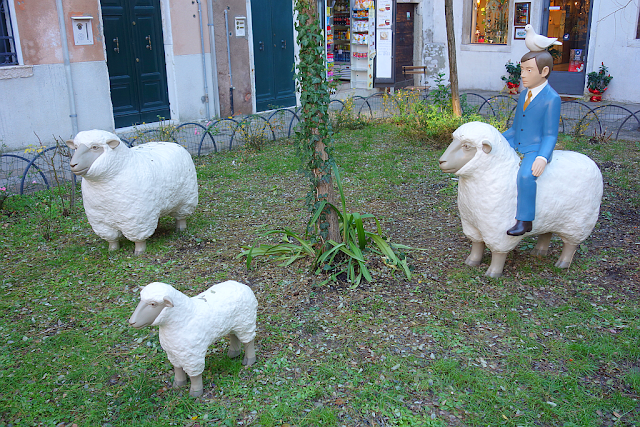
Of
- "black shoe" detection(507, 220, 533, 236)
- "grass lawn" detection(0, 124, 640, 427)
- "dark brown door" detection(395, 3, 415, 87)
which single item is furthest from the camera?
"dark brown door" detection(395, 3, 415, 87)

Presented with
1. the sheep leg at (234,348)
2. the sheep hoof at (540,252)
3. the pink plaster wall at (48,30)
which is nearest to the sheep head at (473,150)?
the sheep hoof at (540,252)

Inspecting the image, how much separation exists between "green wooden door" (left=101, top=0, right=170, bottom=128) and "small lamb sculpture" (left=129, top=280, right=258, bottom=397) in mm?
7761

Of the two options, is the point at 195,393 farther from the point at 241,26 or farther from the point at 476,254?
the point at 241,26

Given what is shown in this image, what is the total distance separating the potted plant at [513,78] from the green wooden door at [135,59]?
866 centimetres

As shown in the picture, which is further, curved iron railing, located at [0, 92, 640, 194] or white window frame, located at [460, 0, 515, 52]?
white window frame, located at [460, 0, 515, 52]

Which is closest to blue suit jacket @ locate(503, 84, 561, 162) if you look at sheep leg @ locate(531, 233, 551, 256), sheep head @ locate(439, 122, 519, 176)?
sheep head @ locate(439, 122, 519, 176)

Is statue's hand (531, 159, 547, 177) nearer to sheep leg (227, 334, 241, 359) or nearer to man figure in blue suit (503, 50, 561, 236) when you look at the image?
man figure in blue suit (503, 50, 561, 236)

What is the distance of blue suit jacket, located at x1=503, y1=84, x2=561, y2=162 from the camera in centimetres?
417

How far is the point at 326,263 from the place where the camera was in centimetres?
471

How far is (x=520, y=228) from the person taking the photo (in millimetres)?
4180

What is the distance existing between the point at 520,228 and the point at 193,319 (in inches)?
103

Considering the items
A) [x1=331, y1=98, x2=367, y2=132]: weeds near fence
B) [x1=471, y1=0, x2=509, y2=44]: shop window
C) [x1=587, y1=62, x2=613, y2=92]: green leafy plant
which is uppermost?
[x1=471, y1=0, x2=509, y2=44]: shop window

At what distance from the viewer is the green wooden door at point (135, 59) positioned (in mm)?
9898

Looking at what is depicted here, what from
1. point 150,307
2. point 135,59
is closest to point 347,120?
point 135,59
